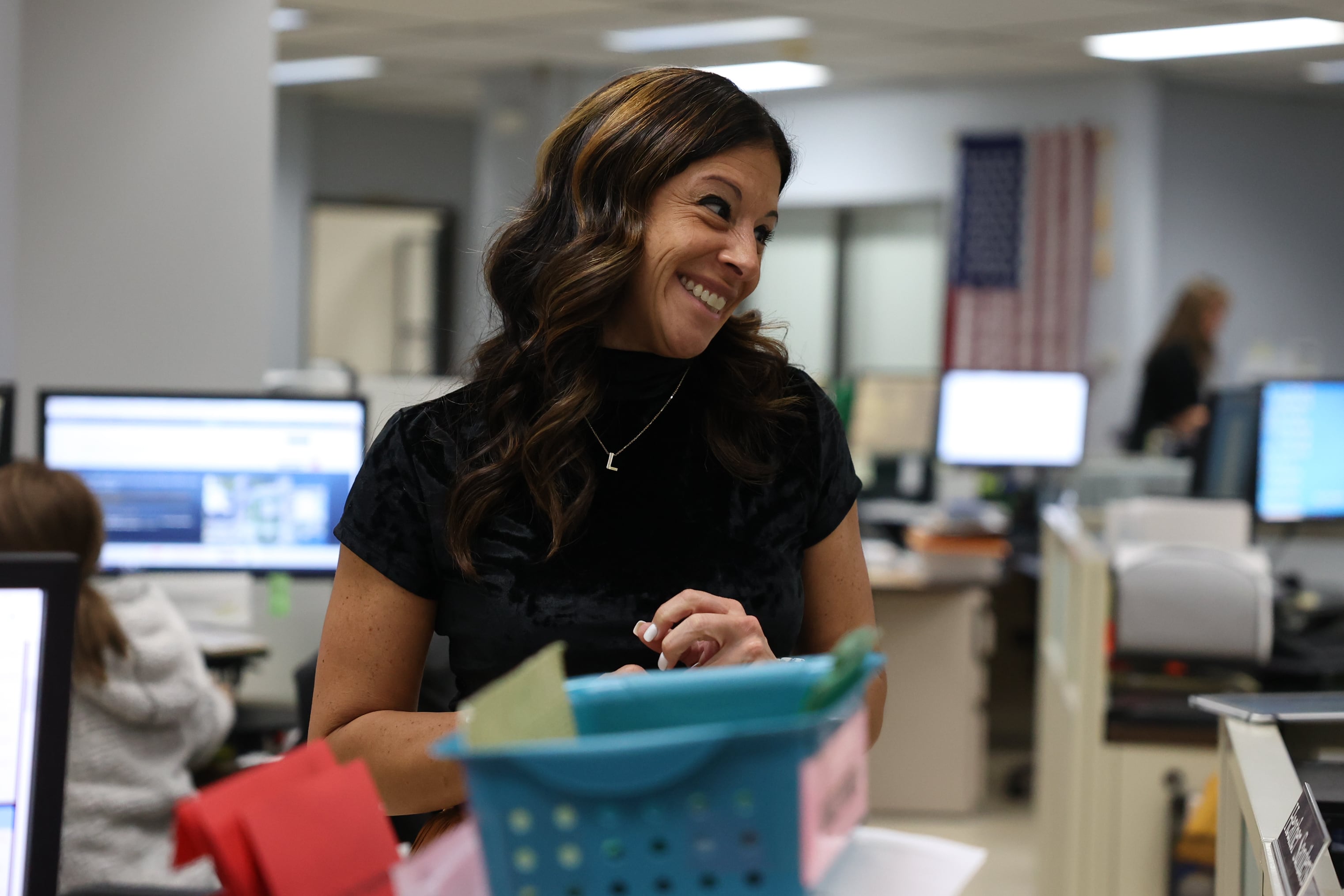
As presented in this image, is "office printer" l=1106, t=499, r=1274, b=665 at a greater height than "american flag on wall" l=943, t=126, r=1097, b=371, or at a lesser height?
lesser

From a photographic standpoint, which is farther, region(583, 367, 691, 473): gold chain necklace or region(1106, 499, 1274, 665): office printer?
region(1106, 499, 1274, 665): office printer

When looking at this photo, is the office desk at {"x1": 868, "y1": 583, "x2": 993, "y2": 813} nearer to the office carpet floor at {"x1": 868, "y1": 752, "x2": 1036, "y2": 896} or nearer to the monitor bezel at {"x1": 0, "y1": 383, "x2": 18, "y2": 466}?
the office carpet floor at {"x1": 868, "y1": 752, "x2": 1036, "y2": 896}

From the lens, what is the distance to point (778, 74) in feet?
25.3

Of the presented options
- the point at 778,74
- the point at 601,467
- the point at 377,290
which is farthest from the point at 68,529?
the point at 377,290

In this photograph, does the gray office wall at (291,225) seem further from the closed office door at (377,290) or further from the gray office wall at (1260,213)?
the gray office wall at (1260,213)

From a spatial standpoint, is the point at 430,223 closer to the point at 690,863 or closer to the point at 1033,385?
the point at 1033,385

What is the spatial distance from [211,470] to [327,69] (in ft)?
19.6

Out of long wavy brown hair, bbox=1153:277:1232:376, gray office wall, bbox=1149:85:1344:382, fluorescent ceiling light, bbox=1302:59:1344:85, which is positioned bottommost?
long wavy brown hair, bbox=1153:277:1232:376

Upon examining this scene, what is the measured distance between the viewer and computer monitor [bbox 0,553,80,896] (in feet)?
2.82

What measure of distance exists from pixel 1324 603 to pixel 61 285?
2.80m

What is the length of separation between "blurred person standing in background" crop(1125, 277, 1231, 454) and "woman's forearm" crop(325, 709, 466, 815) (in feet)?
16.2

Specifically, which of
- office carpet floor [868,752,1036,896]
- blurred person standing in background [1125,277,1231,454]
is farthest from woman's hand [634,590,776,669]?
blurred person standing in background [1125,277,1231,454]

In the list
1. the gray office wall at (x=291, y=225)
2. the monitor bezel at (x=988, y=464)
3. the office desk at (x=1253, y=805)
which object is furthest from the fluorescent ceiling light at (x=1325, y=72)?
the office desk at (x=1253, y=805)

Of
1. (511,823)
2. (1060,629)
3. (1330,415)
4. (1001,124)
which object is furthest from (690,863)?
(1001,124)
